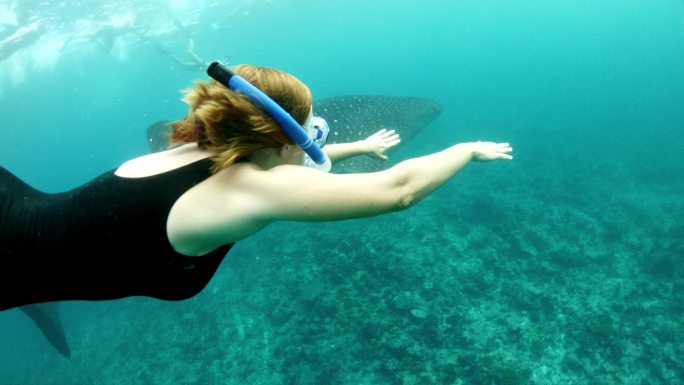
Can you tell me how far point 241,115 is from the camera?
5.40 feet

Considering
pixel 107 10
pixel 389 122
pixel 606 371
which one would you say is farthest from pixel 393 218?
pixel 107 10

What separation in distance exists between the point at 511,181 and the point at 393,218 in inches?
183

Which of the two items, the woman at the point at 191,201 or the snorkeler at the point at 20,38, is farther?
the snorkeler at the point at 20,38

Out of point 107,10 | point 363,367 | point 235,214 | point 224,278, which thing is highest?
point 107,10

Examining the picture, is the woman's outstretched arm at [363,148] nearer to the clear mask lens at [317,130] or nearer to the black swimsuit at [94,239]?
the clear mask lens at [317,130]

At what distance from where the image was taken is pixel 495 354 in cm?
639

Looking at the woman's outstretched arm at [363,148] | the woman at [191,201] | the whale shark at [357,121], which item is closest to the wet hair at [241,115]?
the woman at [191,201]

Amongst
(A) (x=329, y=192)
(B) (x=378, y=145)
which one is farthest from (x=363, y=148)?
(A) (x=329, y=192)

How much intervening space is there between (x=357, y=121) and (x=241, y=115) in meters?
6.88

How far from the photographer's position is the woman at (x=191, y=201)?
1.71 m

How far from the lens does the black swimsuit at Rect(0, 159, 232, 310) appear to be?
178 cm

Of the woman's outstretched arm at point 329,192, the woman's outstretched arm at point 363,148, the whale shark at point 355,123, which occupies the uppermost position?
the woman's outstretched arm at point 329,192

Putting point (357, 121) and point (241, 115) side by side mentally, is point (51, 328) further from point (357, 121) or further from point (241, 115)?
point (241, 115)

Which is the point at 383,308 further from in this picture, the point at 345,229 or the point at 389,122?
the point at 389,122
